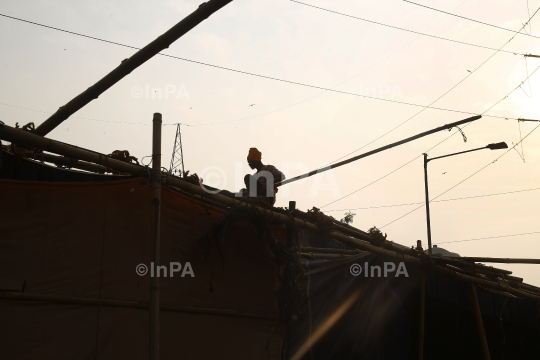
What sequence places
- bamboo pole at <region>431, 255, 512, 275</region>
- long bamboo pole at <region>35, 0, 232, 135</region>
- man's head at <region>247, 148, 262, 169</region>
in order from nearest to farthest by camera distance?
1. long bamboo pole at <region>35, 0, 232, 135</region>
2. man's head at <region>247, 148, 262, 169</region>
3. bamboo pole at <region>431, 255, 512, 275</region>

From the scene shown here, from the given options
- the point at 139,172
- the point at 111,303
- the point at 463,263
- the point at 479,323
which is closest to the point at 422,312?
the point at 479,323

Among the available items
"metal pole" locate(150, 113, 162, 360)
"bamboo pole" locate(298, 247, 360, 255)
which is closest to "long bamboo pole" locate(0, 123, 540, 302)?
"metal pole" locate(150, 113, 162, 360)

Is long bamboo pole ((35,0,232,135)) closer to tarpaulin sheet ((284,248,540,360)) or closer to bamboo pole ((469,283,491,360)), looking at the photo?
tarpaulin sheet ((284,248,540,360))

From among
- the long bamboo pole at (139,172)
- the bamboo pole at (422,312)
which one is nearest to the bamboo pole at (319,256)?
the long bamboo pole at (139,172)

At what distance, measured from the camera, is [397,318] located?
26.1ft

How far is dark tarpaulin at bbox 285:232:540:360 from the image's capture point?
7.08 m

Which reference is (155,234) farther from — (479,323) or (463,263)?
(479,323)

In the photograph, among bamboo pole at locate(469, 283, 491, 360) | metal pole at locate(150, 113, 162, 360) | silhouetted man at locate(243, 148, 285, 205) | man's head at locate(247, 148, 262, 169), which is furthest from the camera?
bamboo pole at locate(469, 283, 491, 360)

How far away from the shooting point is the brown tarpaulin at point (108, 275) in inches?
177

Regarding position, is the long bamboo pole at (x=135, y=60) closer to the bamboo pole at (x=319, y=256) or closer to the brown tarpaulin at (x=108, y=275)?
the brown tarpaulin at (x=108, y=275)

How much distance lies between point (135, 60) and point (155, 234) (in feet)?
5.74

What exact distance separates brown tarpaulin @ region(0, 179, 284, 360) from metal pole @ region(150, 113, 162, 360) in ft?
1.02

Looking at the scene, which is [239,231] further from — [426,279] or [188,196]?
[426,279]

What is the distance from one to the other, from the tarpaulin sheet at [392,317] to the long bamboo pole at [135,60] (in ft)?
12.1
